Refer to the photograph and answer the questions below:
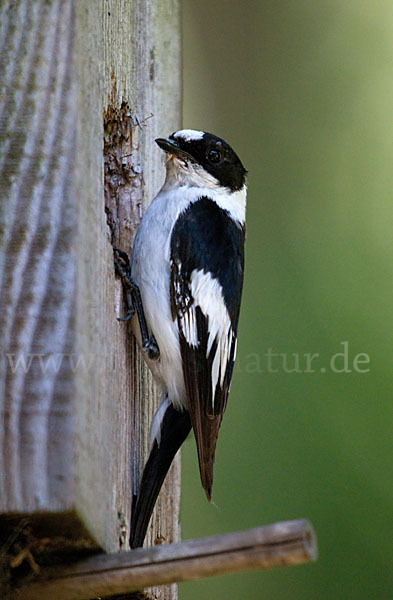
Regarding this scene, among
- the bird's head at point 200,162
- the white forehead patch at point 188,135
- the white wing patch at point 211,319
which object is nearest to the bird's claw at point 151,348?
the white wing patch at point 211,319

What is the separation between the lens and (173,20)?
331cm

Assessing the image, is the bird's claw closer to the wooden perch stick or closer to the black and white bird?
the black and white bird

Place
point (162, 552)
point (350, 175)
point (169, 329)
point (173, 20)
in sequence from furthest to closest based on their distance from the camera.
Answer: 1. point (350, 175)
2. point (173, 20)
3. point (169, 329)
4. point (162, 552)

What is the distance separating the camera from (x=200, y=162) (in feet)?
10.8

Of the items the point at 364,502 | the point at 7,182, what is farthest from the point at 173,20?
the point at 364,502

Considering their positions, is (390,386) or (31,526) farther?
(390,386)

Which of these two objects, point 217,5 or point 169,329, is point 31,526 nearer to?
point 169,329

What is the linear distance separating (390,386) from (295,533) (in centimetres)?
285

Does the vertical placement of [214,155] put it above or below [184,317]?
above

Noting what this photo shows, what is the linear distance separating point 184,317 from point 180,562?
1058 mm

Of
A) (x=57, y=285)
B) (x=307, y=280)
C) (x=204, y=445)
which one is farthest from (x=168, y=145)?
(x=307, y=280)

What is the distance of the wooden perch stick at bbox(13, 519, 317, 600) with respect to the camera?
5.72ft

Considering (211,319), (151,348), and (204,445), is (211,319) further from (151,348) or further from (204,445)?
(204,445)

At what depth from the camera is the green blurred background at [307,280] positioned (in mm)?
4441
